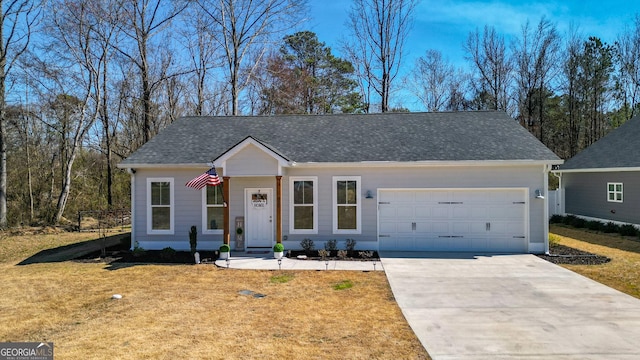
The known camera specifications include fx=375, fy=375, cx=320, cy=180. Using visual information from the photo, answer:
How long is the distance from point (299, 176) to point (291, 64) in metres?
20.0

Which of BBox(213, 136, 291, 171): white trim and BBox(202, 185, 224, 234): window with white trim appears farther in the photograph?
BBox(202, 185, 224, 234): window with white trim

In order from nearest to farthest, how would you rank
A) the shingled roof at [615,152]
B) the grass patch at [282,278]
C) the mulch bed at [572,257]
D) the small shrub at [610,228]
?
the grass patch at [282,278] → the mulch bed at [572,257] → the small shrub at [610,228] → the shingled roof at [615,152]

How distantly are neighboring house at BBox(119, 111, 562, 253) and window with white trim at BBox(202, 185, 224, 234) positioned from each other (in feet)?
0.11

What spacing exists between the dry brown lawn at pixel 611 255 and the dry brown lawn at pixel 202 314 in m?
5.56

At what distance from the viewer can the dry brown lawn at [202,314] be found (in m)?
5.38

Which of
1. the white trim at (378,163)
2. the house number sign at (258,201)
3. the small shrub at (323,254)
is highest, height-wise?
the white trim at (378,163)

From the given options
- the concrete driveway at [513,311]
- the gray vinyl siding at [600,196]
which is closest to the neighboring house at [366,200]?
the concrete driveway at [513,311]

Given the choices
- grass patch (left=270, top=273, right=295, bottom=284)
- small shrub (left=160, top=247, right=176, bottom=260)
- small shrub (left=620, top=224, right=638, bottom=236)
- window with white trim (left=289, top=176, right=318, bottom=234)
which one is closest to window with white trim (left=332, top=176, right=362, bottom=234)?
window with white trim (left=289, top=176, right=318, bottom=234)

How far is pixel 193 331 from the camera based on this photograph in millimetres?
6035

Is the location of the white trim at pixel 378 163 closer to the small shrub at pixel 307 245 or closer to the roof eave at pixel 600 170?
the small shrub at pixel 307 245

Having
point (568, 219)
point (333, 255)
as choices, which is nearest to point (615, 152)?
point (568, 219)

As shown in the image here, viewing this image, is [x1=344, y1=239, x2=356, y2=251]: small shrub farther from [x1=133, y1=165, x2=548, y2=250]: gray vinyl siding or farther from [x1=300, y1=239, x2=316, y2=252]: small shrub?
[x1=300, y1=239, x2=316, y2=252]: small shrub

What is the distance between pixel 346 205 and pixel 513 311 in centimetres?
640

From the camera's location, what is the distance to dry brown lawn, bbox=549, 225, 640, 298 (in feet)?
29.8
